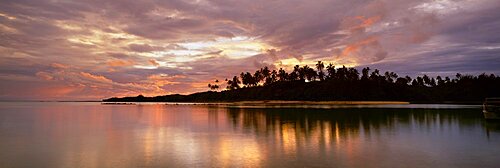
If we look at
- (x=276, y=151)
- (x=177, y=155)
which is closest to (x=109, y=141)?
(x=177, y=155)

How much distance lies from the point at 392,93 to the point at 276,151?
184 meters

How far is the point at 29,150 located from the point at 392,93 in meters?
190

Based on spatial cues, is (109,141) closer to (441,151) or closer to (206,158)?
(206,158)

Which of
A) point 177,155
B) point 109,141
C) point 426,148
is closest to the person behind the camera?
point 177,155

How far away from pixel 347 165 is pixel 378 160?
2.47 m

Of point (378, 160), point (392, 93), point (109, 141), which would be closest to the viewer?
point (378, 160)

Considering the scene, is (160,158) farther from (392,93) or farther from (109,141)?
(392,93)

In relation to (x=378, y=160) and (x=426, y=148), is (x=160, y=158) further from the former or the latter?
(x=426, y=148)

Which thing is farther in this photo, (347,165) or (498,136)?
(498,136)

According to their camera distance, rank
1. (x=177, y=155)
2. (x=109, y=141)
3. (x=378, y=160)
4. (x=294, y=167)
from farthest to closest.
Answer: (x=109, y=141) < (x=177, y=155) < (x=378, y=160) < (x=294, y=167)

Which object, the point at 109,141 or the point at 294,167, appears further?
the point at 109,141

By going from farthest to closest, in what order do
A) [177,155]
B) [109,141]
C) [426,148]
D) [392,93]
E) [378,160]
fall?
[392,93]
[109,141]
[426,148]
[177,155]
[378,160]

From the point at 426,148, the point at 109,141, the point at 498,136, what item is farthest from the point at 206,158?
the point at 498,136

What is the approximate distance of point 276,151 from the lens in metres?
21.8
